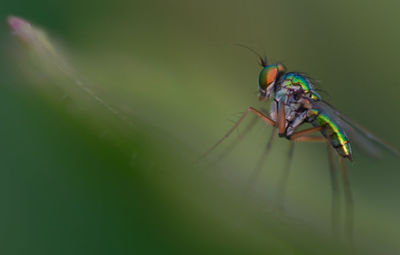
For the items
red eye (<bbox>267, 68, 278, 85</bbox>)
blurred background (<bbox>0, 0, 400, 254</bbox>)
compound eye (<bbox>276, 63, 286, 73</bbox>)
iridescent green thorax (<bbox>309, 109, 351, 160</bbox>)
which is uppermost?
compound eye (<bbox>276, 63, 286, 73</bbox>)

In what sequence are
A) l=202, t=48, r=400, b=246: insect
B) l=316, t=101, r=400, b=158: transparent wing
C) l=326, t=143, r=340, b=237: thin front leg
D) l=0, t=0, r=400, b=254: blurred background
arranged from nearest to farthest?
l=0, t=0, r=400, b=254: blurred background < l=326, t=143, r=340, b=237: thin front leg < l=316, t=101, r=400, b=158: transparent wing < l=202, t=48, r=400, b=246: insect

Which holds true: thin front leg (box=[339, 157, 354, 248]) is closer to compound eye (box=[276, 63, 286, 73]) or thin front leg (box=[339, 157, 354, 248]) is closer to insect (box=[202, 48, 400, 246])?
insect (box=[202, 48, 400, 246])

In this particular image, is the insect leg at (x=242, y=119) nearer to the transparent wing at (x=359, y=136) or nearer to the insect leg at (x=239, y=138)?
the insect leg at (x=239, y=138)

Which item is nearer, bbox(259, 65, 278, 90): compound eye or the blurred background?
the blurred background

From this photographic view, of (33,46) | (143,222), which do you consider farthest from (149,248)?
(33,46)

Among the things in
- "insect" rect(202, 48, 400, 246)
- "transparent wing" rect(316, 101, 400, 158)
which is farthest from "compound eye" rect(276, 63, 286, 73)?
"transparent wing" rect(316, 101, 400, 158)

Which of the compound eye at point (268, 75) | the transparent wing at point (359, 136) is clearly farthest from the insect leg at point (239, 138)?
the transparent wing at point (359, 136)

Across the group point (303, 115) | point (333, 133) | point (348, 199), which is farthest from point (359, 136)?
point (348, 199)

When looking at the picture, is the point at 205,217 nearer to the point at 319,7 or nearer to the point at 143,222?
the point at 143,222

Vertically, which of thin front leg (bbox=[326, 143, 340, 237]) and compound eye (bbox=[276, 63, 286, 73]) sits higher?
compound eye (bbox=[276, 63, 286, 73])
